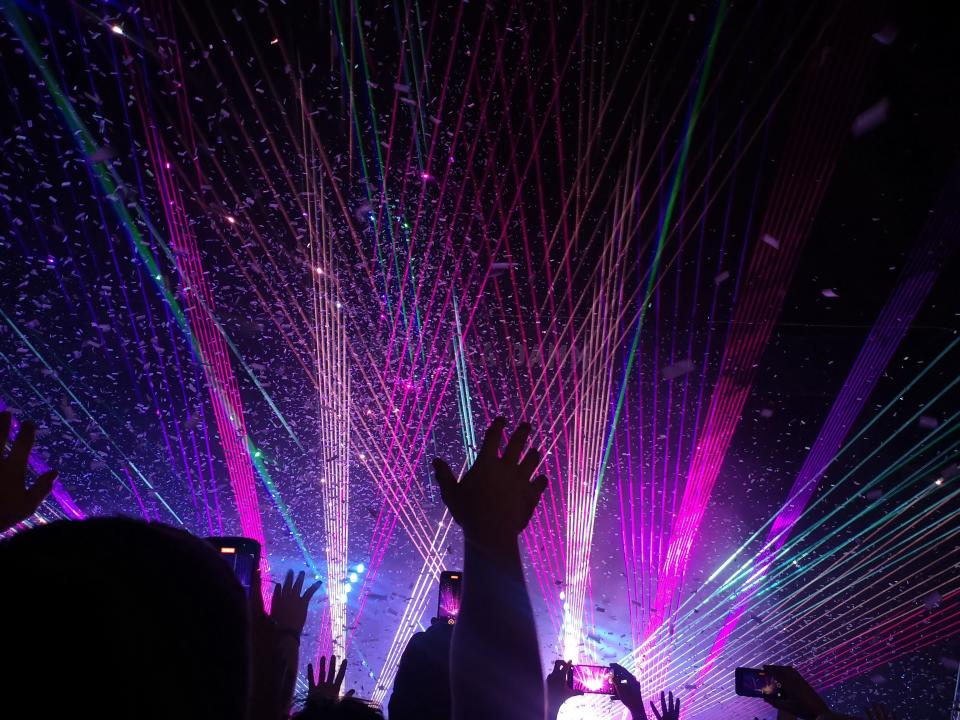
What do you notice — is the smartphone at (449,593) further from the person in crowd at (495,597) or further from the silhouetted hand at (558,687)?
the person in crowd at (495,597)

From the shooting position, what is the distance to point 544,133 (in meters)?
4.47

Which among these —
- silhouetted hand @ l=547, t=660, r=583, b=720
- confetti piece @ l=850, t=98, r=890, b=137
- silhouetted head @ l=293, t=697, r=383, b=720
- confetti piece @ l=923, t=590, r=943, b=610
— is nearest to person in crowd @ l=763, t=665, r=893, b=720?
silhouetted hand @ l=547, t=660, r=583, b=720

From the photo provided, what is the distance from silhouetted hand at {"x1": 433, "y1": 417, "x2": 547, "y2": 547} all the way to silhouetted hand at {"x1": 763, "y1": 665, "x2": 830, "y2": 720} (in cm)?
279

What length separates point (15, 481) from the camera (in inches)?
68.0

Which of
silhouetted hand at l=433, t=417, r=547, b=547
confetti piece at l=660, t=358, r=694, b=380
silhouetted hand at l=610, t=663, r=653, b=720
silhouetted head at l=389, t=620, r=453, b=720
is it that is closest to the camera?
silhouetted hand at l=433, t=417, r=547, b=547

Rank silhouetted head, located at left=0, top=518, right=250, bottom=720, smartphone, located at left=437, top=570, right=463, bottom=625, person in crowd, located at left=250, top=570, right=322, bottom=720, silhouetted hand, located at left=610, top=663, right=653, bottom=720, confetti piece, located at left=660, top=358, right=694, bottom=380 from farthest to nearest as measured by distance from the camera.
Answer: confetti piece, located at left=660, top=358, right=694, bottom=380
smartphone, located at left=437, top=570, right=463, bottom=625
silhouetted hand, located at left=610, top=663, right=653, bottom=720
person in crowd, located at left=250, top=570, right=322, bottom=720
silhouetted head, located at left=0, top=518, right=250, bottom=720

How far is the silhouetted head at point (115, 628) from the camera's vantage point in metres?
0.52

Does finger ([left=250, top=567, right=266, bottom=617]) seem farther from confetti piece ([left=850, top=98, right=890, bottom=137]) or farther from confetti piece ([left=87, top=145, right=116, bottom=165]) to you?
confetti piece ([left=850, top=98, right=890, bottom=137])

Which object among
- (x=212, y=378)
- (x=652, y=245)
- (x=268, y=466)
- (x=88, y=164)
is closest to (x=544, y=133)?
(x=652, y=245)

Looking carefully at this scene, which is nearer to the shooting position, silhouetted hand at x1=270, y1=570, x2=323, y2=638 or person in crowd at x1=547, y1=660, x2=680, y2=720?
silhouetted hand at x1=270, y1=570, x2=323, y2=638

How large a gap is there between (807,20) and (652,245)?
2.22m

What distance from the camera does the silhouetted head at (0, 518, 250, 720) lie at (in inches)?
20.4

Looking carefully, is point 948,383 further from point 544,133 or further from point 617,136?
point 544,133

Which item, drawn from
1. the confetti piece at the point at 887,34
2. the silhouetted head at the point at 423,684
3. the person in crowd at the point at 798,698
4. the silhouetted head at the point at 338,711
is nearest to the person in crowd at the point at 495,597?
the silhouetted head at the point at 338,711
